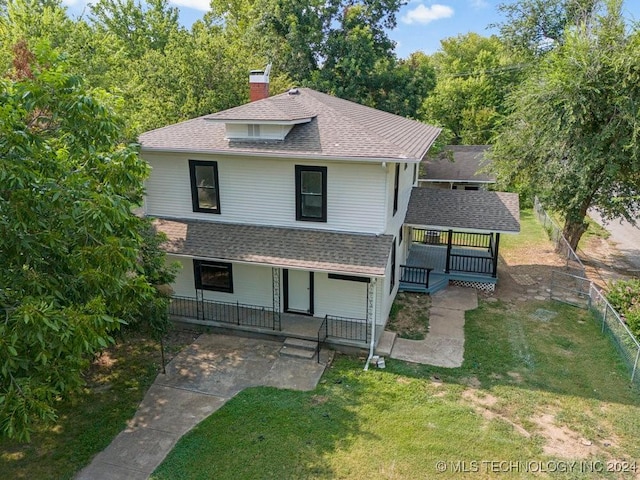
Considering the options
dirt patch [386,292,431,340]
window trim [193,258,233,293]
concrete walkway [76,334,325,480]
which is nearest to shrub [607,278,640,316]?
dirt patch [386,292,431,340]

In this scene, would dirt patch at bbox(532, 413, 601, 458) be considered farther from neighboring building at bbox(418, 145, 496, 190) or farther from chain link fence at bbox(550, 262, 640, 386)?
neighboring building at bbox(418, 145, 496, 190)

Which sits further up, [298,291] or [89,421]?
[298,291]

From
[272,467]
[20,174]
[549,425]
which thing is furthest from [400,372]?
[20,174]

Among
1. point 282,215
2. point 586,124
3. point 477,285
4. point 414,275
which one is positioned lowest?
point 477,285

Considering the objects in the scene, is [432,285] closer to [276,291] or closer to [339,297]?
[339,297]

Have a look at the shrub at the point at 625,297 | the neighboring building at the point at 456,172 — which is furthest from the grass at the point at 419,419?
the neighboring building at the point at 456,172

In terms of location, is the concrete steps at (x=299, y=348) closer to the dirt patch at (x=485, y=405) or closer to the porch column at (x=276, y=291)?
the porch column at (x=276, y=291)

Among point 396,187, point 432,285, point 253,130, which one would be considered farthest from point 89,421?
point 432,285
